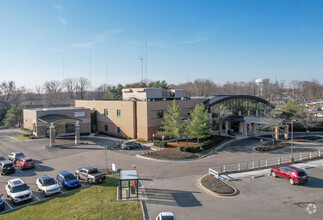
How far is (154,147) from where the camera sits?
36.3 m

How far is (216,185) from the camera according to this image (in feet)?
66.0

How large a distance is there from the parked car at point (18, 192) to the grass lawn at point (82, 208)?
1.10 metres

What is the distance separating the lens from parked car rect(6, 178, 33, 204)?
1739cm

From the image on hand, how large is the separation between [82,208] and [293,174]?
1833 centimetres

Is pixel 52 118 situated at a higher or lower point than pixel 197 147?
higher

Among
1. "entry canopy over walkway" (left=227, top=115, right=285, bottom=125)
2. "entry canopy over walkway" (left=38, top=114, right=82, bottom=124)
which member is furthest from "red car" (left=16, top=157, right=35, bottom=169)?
"entry canopy over walkway" (left=227, top=115, right=285, bottom=125)

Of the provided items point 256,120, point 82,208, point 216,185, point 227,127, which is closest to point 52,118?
point 82,208

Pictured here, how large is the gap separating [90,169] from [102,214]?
24.9ft

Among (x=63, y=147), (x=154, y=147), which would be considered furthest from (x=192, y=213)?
(x=63, y=147)

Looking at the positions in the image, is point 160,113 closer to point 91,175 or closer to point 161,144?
point 161,144

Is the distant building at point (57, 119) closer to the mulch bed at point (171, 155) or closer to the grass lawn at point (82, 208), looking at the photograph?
the mulch bed at point (171, 155)

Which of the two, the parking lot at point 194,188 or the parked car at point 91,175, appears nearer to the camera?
the parking lot at point 194,188

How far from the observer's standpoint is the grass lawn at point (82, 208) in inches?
591

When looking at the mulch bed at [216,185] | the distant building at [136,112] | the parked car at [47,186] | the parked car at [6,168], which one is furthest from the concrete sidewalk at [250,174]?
the parked car at [6,168]
